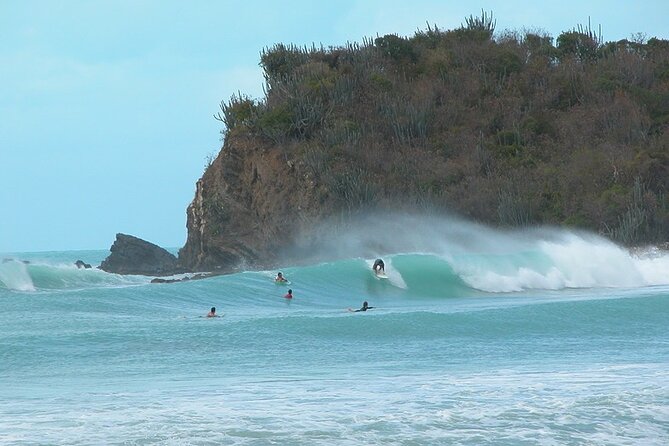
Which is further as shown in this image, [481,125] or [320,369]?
[481,125]

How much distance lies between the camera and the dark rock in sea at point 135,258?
51.1 meters

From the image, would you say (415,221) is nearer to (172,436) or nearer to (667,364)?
(667,364)

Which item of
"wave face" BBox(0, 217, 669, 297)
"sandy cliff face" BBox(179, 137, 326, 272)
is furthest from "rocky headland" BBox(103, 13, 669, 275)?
"wave face" BBox(0, 217, 669, 297)

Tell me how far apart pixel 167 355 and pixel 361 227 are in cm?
2720

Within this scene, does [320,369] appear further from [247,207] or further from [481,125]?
[481,125]

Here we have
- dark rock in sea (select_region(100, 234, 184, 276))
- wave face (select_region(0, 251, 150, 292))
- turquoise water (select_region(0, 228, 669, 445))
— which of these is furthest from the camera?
dark rock in sea (select_region(100, 234, 184, 276))

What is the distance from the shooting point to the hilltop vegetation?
144 ft

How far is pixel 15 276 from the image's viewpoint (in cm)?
2984

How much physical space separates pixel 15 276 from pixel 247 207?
17.2m

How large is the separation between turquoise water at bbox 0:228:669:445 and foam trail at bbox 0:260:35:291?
0.08 m

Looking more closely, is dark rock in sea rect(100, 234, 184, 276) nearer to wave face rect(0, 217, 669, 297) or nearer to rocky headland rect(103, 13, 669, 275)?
rocky headland rect(103, 13, 669, 275)

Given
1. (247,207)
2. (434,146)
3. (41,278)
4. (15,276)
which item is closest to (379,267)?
(41,278)

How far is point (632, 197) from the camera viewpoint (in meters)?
41.4

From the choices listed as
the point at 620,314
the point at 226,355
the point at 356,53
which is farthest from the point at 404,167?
the point at 226,355
